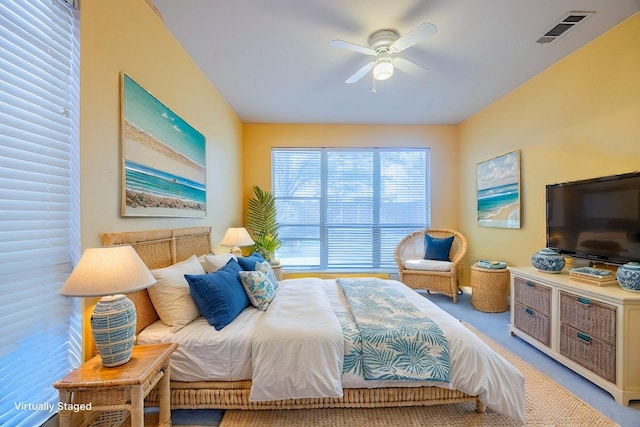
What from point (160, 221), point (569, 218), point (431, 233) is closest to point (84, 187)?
point (160, 221)

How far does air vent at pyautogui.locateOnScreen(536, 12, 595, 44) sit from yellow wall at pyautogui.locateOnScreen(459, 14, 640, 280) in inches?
6.0

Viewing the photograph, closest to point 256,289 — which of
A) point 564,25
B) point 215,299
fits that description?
point 215,299

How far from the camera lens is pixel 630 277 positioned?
6.20ft

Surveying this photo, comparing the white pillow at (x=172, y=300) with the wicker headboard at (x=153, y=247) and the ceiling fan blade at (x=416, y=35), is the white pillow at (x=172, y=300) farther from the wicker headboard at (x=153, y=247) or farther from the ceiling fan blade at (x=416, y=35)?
the ceiling fan blade at (x=416, y=35)

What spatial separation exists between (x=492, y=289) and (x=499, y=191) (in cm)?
132

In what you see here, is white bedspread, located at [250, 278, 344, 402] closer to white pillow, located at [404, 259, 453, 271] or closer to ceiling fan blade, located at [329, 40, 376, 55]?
ceiling fan blade, located at [329, 40, 376, 55]

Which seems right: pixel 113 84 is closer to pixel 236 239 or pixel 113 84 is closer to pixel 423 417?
pixel 236 239

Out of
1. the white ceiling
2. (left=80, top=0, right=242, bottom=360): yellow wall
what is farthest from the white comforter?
the white ceiling

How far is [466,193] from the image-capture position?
14.8 feet

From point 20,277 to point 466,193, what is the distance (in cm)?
506

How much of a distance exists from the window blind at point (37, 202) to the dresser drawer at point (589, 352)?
334cm

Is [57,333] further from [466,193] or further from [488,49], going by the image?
[466,193]

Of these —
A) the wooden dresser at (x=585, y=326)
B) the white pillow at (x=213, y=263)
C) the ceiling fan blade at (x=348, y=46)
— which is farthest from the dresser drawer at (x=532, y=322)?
the white pillow at (x=213, y=263)

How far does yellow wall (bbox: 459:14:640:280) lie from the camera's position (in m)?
2.22
